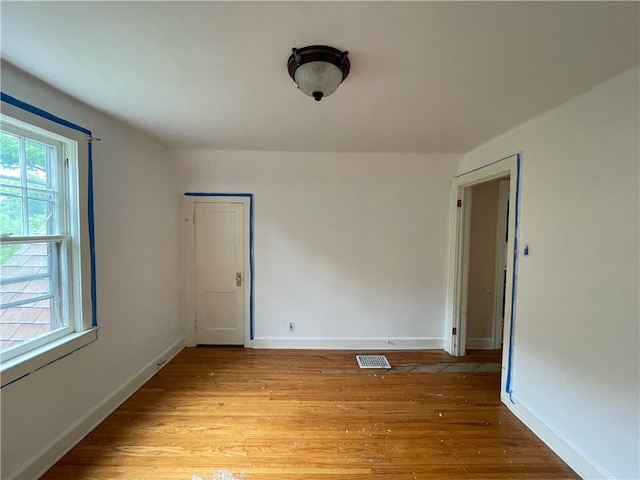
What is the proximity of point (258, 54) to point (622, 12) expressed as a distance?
152 cm

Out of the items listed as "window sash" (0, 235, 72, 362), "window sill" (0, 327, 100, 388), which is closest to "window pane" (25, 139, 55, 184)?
"window sash" (0, 235, 72, 362)

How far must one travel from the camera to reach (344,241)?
3.05m

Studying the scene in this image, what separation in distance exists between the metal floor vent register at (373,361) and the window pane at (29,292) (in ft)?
8.56

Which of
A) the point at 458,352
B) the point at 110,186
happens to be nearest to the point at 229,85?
the point at 110,186

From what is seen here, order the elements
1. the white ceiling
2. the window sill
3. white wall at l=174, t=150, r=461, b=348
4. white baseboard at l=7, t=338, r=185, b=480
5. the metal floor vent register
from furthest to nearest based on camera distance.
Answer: white wall at l=174, t=150, r=461, b=348
the metal floor vent register
white baseboard at l=7, t=338, r=185, b=480
the window sill
the white ceiling

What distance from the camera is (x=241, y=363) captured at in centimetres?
273

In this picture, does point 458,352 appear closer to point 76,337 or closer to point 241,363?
point 241,363

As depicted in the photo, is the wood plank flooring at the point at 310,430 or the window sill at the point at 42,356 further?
the wood plank flooring at the point at 310,430

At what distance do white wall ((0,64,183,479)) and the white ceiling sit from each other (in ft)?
1.02

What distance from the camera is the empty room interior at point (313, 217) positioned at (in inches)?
45.9

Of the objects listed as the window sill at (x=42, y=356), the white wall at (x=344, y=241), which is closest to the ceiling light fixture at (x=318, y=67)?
the white wall at (x=344, y=241)

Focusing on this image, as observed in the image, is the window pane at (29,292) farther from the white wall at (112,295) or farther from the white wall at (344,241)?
the white wall at (344,241)

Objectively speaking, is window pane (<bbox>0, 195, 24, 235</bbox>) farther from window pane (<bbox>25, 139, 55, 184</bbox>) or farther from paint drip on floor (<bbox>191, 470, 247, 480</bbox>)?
paint drip on floor (<bbox>191, 470, 247, 480</bbox>)

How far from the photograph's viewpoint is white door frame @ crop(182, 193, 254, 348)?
9.87 ft
